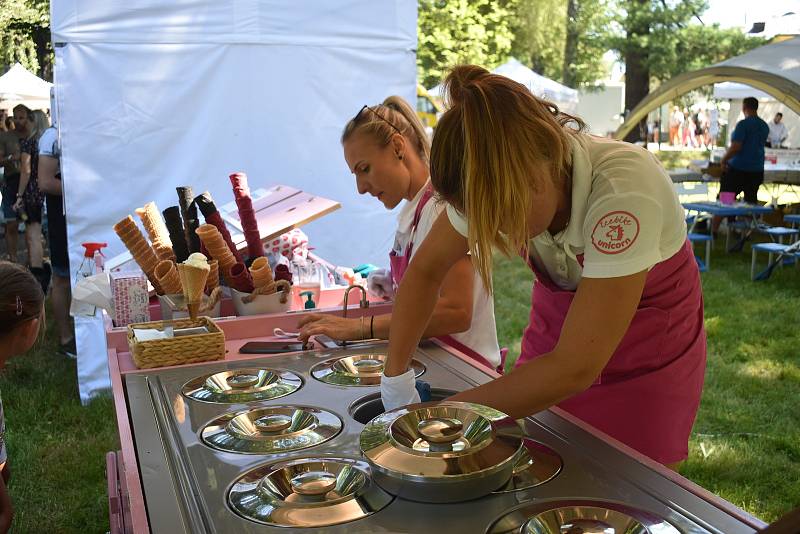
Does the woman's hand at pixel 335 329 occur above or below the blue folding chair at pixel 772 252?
above

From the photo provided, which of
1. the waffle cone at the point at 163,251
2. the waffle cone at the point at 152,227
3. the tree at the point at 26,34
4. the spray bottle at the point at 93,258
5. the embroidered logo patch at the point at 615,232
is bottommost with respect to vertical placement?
the spray bottle at the point at 93,258

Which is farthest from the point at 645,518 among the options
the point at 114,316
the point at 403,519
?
the point at 114,316

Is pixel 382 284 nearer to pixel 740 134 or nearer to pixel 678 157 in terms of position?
pixel 740 134

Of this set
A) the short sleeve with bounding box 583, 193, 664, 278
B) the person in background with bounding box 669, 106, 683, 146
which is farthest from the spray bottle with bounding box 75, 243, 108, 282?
the person in background with bounding box 669, 106, 683, 146

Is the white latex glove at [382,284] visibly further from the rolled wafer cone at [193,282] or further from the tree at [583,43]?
the tree at [583,43]

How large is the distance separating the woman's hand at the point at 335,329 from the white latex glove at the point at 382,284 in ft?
1.48

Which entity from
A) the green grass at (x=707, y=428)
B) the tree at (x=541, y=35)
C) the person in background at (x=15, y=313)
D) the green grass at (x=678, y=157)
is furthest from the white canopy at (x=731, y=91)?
the person in background at (x=15, y=313)

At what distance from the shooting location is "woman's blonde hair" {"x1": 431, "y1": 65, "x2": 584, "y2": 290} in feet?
3.89

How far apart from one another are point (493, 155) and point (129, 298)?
151 centimetres

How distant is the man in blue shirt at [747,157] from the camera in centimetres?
876

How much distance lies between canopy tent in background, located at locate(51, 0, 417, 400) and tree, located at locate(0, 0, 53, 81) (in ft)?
2.37

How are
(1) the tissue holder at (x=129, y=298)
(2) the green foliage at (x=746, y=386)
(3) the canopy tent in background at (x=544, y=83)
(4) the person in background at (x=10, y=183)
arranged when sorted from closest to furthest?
(1) the tissue holder at (x=129, y=298) → (2) the green foliage at (x=746, y=386) → (4) the person in background at (x=10, y=183) → (3) the canopy tent in background at (x=544, y=83)

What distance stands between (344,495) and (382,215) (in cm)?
358

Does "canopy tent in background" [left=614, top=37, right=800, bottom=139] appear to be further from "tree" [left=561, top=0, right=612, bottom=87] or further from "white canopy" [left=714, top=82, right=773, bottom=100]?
"tree" [left=561, top=0, right=612, bottom=87]
